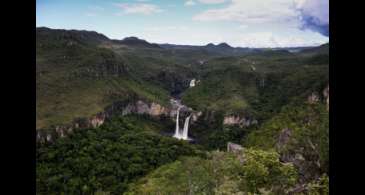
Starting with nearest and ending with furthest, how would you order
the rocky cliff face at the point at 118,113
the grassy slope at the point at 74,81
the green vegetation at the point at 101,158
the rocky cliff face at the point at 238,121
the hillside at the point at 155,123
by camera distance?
the hillside at the point at 155,123
the green vegetation at the point at 101,158
the rocky cliff face at the point at 118,113
the grassy slope at the point at 74,81
the rocky cliff face at the point at 238,121

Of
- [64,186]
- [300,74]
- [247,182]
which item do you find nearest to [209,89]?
[300,74]

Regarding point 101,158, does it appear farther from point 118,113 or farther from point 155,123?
point 155,123

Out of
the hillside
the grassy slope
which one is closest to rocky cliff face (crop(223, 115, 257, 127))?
the hillside

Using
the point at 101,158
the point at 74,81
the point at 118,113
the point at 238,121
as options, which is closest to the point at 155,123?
the point at 118,113

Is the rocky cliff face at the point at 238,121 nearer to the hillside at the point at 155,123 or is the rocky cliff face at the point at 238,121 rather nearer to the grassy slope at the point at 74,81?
the hillside at the point at 155,123

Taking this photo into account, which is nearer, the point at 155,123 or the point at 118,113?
the point at 118,113

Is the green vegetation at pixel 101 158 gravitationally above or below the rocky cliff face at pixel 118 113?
below

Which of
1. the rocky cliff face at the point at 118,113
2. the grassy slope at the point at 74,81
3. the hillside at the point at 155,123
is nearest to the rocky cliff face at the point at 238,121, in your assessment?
the hillside at the point at 155,123

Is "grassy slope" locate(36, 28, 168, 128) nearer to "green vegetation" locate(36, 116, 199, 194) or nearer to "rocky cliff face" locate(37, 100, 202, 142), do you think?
"rocky cliff face" locate(37, 100, 202, 142)
